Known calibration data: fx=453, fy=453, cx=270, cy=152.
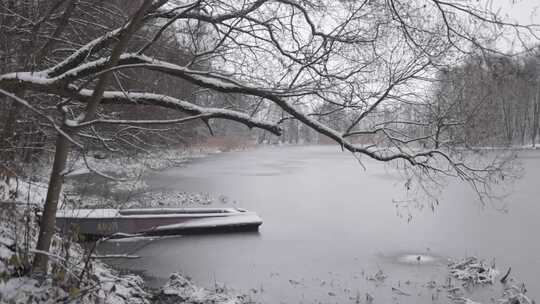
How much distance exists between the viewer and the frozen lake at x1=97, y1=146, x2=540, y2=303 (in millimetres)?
8055

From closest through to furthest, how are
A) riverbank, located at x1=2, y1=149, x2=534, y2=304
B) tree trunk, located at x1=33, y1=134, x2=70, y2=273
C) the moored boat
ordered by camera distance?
tree trunk, located at x1=33, y1=134, x2=70, y2=273
riverbank, located at x1=2, y1=149, x2=534, y2=304
the moored boat

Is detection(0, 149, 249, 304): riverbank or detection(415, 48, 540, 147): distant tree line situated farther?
detection(415, 48, 540, 147): distant tree line

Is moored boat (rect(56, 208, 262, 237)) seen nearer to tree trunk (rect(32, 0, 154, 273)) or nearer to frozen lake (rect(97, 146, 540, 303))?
frozen lake (rect(97, 146, 540, 303))

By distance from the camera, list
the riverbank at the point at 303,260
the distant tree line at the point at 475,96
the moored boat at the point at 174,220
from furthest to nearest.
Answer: the moored boat at the point at 174,220 → the riverbank at the point at 303,260 → the distant tree line at the point at 475,96

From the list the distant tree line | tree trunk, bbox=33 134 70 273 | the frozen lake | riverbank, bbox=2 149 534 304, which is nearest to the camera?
tree trunk, bbox=33 134 70 273

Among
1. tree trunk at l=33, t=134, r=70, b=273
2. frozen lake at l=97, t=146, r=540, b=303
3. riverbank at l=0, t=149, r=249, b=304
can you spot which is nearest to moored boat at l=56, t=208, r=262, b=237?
frozen lake at l=97, t=146, r=540, b=303

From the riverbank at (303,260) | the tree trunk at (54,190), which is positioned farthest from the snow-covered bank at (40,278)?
the riverbank at (303,260)

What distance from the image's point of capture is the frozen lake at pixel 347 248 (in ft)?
26.4

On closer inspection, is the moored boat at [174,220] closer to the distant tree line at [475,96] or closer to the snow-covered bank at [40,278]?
the snow-covered bank at [40,278]

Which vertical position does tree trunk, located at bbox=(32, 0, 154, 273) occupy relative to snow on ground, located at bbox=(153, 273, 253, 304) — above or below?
above

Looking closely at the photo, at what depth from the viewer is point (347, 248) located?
10828mm

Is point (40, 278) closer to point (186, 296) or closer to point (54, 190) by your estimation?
point (54, 190)

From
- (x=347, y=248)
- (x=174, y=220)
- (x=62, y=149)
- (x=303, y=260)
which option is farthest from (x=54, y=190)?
(x=347, y=248)

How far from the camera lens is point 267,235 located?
11.8m
